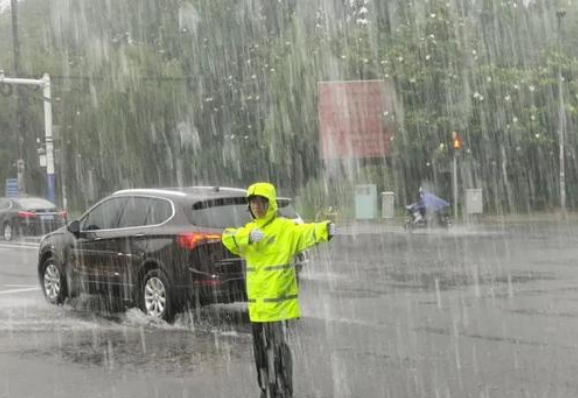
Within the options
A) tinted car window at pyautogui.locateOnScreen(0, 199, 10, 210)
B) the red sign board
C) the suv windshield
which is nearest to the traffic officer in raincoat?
the suv windshield

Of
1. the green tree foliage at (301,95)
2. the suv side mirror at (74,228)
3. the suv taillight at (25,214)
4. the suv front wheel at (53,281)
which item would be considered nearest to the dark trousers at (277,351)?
the suv side mirror at (74,228)

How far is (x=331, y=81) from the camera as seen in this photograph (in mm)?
39469

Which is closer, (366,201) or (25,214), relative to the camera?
(25,214)

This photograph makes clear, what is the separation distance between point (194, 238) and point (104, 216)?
1971 millimetres

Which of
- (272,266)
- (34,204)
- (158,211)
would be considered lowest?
(272,266)

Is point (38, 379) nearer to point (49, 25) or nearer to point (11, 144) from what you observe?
point (11, 144)

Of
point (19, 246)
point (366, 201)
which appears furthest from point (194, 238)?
point (366, 201)

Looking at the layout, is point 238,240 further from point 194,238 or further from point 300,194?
point 300,194

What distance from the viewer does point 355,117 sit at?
38344 millimetres

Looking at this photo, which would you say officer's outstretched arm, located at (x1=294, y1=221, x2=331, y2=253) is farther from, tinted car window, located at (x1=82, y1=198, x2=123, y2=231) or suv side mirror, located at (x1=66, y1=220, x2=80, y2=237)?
suv side mirror, located at (x1=66, y1=220, x2=80, y2=237)

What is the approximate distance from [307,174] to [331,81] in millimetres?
5302

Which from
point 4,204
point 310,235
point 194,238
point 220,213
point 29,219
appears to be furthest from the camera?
point 4,204

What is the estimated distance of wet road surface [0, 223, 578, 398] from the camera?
7.73 m

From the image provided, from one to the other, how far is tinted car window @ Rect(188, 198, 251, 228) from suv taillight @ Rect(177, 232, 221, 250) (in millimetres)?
175
